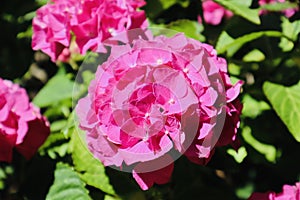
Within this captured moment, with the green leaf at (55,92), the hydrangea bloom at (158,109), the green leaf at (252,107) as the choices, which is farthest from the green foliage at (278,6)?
the green leaf at (55,92)

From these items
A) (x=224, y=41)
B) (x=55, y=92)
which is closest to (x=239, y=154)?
(x=224, y=41)

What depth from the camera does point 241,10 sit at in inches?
55.8

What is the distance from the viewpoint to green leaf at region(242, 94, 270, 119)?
1.55 meters

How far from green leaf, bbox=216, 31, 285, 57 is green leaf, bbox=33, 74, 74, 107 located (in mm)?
423

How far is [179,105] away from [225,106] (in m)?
0.12

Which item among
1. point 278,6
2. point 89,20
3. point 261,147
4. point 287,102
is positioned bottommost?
point 261,147

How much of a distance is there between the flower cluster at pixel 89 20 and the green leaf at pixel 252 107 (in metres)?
0.31

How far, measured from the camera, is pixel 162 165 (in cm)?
118

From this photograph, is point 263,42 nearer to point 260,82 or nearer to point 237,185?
point 260,82

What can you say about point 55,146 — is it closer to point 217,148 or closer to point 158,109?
point 217,148

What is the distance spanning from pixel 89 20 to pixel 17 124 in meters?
0.27

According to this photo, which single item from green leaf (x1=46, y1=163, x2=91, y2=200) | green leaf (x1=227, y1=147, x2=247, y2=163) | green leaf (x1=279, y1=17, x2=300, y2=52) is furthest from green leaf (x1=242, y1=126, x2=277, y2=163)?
green leaf (x1=46, y1=163, x2=91, y2=200)

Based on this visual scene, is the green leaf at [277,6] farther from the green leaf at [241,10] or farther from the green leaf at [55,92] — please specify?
the green leaf at [55,92]

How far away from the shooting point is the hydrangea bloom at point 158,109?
1128 mm
